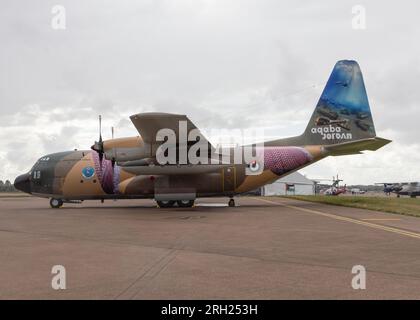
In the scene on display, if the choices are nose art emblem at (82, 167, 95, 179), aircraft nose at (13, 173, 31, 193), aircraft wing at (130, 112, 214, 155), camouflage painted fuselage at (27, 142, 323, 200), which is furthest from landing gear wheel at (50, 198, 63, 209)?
aircraft wing at (130, 112, 214, 155)

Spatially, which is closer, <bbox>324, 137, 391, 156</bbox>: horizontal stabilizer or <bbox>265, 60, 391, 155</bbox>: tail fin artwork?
<bbox>324, 137, 391, 156</bbox>: horizontal stabilizer

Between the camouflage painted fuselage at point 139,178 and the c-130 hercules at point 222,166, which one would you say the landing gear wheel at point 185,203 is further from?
the camouflage painted fuselage at point 139,178

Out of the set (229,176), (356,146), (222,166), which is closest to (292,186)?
(356,146)

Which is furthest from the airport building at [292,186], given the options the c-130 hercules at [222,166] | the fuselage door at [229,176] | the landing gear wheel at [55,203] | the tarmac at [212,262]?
the tarmac at [212,262]

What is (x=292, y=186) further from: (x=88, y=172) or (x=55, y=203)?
(x=88, y=172)

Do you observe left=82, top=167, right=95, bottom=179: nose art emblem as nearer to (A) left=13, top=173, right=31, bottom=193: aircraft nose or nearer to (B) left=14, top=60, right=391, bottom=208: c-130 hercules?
(B) left=14, top=60, right=391, bottom=208: c-130 hercules

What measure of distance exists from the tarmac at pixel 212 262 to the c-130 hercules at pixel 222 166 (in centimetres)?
1219

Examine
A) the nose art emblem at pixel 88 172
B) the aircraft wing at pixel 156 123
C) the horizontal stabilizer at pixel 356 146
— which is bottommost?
the nose art emblem at pixel 88 172

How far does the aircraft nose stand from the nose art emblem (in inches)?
178

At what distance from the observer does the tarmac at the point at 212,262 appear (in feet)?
22.3

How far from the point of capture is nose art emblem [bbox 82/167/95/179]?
29.6 m

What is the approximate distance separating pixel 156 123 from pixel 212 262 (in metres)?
15.6
